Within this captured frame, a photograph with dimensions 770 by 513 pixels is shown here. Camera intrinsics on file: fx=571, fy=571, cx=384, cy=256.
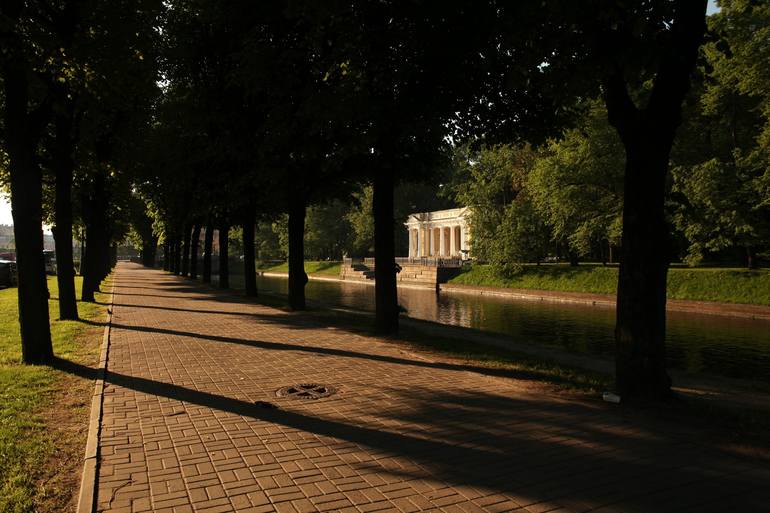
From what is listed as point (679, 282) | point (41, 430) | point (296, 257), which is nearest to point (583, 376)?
point (41, 430)

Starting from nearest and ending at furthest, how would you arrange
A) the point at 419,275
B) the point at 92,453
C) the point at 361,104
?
the point at 92,453 → the point at 361,104 → the point at 419,275

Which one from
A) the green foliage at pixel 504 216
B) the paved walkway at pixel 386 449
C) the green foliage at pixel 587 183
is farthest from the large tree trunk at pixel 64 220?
the green foliage at pixel 504 216

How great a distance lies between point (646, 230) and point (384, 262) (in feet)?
23.7

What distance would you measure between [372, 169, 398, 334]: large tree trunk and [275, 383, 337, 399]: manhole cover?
5.64 meters

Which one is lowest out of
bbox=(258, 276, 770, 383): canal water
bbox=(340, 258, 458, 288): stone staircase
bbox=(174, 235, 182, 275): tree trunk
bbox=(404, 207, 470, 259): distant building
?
bbox=(258, 276, 770, 383): canal water

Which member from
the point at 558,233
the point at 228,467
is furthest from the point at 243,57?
the point at 558,233

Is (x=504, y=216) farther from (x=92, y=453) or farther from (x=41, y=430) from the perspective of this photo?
(x=92, y=453)

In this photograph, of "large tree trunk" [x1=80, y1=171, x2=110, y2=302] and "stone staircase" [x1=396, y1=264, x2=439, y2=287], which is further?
"stone staircase" [x1=396, y1=264, x2=439, y2=287]

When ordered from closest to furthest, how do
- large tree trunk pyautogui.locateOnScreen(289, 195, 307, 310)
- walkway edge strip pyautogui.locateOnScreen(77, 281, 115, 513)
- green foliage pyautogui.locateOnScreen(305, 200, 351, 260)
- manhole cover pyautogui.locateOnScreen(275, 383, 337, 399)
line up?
1. walkway edge strip pyautogui.locateOnScreen(77, 281, 115, 513)
2. manhole cover pyautogui.locateOnScreen(275, 383, 337, 399)
3. large tree trunk pyautogui.locateOnScreen(289, 195, 307, 310)
4. green foliage pyautogui.locateOnScreen(305, 200, 351, 260)

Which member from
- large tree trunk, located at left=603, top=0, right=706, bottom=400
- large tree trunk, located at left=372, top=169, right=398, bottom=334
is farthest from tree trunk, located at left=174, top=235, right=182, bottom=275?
large tree trunk, located at left=603, top=0, right=706, bottom=400

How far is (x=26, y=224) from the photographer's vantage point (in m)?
9.39

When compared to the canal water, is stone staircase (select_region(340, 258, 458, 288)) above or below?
above

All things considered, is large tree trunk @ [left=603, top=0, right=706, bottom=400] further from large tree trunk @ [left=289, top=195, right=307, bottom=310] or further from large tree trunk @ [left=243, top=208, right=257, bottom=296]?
large tree trunk @ [left=243, top=208, right=257, bottom=296]

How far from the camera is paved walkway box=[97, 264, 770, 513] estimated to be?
4.29 metres
